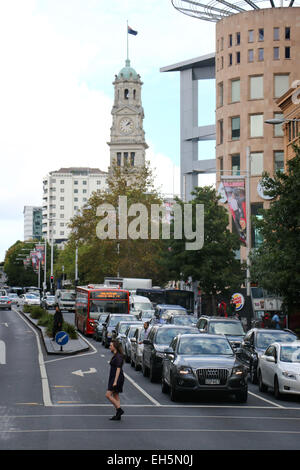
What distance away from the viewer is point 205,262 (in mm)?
56312

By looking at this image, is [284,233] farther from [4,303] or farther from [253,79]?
[4,303]

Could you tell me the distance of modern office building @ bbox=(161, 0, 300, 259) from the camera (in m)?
74.3

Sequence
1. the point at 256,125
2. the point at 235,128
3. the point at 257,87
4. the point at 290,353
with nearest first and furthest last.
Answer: the point at 290,353
the point at 256,125
the point at 257,87
the point at 235,128

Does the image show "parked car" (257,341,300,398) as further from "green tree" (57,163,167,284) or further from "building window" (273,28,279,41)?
"building window" (273,28,279,41)

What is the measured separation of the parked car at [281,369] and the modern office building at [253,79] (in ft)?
160

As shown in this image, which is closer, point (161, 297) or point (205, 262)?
point (205, 262)

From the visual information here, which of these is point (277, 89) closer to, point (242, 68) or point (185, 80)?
point (242, 68)

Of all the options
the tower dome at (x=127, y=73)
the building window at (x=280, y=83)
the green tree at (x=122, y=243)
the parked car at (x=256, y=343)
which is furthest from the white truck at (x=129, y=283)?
the tower dome at (x=127, y=73)

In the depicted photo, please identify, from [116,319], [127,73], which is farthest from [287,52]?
[127,73]

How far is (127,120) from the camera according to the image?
19212 centimetres

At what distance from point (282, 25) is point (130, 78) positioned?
11851 centimetres

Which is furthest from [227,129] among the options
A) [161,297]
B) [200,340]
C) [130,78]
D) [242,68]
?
[130,78]

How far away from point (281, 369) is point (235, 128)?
5749 centimetres

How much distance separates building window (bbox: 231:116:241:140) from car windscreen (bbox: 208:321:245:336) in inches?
1880
